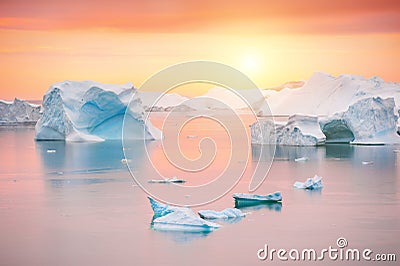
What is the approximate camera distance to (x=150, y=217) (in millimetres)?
13250

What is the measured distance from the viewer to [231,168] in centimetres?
2173

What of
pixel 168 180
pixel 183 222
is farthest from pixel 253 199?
pixel 168 180

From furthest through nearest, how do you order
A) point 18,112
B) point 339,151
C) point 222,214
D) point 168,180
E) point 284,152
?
point 18,112, point 339,151, point 284,152, point 168,180, point 222,214

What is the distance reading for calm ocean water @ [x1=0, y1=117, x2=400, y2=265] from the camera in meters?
10.7

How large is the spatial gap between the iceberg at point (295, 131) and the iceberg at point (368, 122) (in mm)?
1146

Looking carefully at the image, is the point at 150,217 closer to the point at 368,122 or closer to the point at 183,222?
the point at 183,222

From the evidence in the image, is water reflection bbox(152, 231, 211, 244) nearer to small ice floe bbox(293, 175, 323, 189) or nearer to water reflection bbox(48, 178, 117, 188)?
small ice floe bbox(293, 175, 323, 189)

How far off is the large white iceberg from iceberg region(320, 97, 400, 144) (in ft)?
28.4

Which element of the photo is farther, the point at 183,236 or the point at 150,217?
the point at 150,217

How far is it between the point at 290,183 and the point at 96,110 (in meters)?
14.2

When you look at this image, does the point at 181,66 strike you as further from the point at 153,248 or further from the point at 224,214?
the point at 153,248

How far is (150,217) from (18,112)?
40397 millimetres

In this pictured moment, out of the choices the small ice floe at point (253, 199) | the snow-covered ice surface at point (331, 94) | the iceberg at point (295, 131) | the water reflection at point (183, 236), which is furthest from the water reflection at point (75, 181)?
the snow-covered ice surface at point (331, 94)

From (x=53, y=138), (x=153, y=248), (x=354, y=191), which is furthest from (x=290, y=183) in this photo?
(x=53, y=138)
